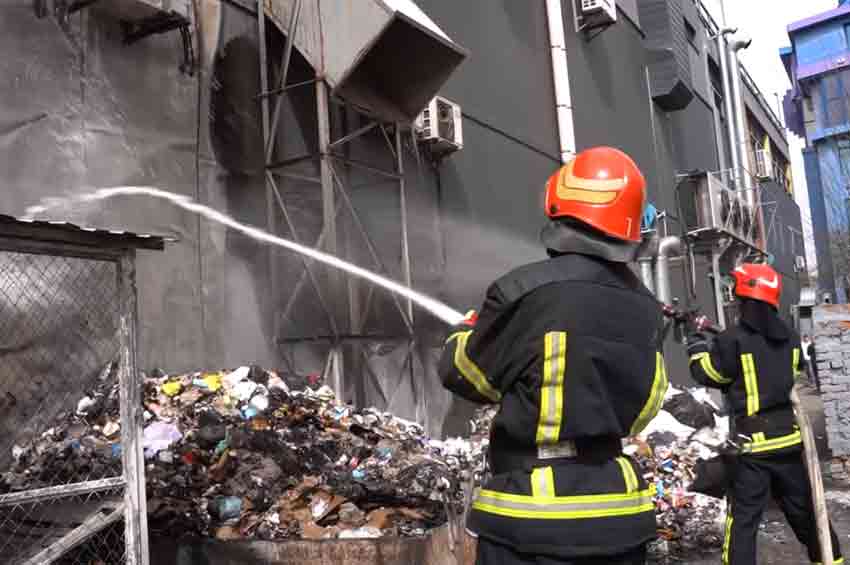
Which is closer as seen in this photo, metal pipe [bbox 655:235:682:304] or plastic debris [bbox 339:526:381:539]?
plastic debris [bbox 339:526:381:539]

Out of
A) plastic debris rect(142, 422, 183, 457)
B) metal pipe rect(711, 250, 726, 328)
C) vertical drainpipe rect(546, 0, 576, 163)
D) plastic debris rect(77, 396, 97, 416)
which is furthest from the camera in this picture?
metal pipe rect(711, 250, 726, 328)

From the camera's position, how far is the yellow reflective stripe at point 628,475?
2.41 metres

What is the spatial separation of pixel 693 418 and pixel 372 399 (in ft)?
12.7

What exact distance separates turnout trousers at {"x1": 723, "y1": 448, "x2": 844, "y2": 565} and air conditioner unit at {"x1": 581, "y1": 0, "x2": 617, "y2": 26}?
10.3 m

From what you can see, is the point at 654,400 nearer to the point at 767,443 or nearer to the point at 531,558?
the point at 531,558

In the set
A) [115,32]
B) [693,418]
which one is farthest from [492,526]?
[693,418]

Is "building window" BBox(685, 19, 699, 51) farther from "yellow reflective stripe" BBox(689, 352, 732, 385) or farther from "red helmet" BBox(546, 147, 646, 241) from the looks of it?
"red helmet" BBox(546, 147, 646, 241)

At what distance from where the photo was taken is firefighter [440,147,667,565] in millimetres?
2283

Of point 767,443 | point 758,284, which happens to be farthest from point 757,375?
point 758,284

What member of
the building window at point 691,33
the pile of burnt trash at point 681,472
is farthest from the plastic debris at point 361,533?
the building window at point 691,33

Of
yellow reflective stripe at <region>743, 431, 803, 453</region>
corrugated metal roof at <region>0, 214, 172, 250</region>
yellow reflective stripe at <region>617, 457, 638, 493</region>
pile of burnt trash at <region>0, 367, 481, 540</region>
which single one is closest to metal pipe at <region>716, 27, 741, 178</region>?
pile of burnt trash at <region>0, 367, 481, 540</region>

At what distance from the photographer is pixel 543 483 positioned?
231 cm

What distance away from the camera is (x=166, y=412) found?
223 inches

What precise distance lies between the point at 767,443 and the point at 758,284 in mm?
918
